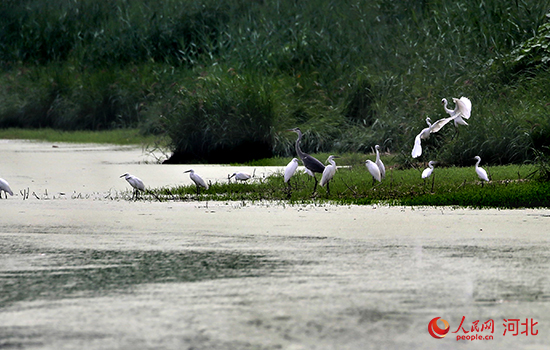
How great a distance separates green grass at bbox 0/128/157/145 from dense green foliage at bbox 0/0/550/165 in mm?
452

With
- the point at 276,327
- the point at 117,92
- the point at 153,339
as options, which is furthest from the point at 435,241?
the point at 117,92

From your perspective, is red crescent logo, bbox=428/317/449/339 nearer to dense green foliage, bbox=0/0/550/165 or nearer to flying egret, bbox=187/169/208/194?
flying egret, bbox=187/169/208/194

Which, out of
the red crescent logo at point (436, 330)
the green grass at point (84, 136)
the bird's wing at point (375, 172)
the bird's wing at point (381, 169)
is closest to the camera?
the red crescent logo at point (436, 330)

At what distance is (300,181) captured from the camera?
40.2 feet

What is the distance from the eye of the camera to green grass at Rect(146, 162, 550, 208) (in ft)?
32.9

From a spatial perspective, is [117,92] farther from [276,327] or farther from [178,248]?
[276,327]

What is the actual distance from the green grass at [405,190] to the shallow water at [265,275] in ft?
1.64

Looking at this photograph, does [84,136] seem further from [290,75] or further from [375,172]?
[375,172]

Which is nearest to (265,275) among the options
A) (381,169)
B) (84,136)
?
(381,169)

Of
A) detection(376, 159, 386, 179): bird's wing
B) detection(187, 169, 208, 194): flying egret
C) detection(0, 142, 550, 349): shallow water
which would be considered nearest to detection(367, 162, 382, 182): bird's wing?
detection(376, 159, 386, 179): bird's wing

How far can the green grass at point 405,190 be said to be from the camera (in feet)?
32.9

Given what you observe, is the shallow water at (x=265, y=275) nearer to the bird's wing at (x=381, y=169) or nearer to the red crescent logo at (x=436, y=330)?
the red crescent logo at (x=436, y=330)

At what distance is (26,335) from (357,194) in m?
6.60

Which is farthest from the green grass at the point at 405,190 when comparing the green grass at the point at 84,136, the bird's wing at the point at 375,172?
the green grass at the point at 84,136
